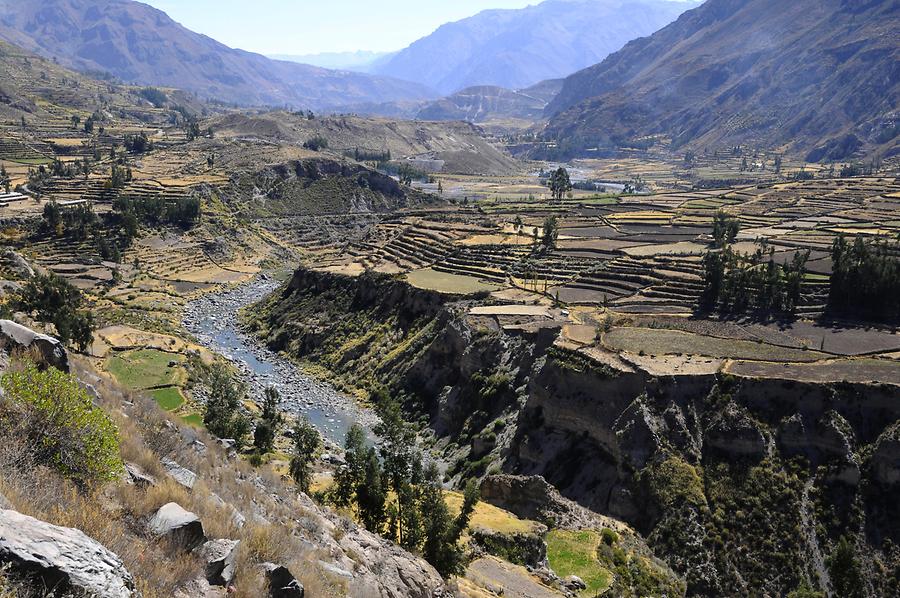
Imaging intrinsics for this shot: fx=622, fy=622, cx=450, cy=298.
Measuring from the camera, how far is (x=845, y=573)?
33.6 metres

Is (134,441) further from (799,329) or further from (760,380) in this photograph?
(799,329)

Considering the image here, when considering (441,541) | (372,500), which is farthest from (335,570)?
(372,500)

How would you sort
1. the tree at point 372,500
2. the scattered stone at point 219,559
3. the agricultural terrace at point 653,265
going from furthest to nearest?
the agricultural terrace at point 653,265 → the tree at point 372,500 → the scattered stone at point 219,559

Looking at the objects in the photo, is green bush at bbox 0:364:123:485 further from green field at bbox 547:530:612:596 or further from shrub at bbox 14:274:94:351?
shrub at bbox 14:274:94:351

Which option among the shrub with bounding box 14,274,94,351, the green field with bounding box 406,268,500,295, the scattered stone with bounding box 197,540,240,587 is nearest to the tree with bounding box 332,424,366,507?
the scattered stone with bounding box 197,540,240,587

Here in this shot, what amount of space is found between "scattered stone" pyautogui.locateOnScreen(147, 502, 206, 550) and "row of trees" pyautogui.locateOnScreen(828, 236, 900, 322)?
60978 millimetres

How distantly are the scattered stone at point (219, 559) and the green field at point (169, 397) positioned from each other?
141ft

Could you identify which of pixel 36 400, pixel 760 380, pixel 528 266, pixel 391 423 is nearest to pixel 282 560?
pixel 36 400

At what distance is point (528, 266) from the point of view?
269 feet

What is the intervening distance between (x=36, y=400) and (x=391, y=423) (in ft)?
82.7

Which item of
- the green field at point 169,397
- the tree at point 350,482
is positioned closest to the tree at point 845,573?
the tree at point 350,482

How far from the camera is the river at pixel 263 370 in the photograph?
210 feet

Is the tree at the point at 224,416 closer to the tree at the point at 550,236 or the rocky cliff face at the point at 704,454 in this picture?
the rocky cliff face at the point at 704,454

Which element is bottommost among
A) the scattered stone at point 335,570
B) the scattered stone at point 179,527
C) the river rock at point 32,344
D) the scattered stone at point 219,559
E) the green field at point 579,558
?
the green field at point 579,558
